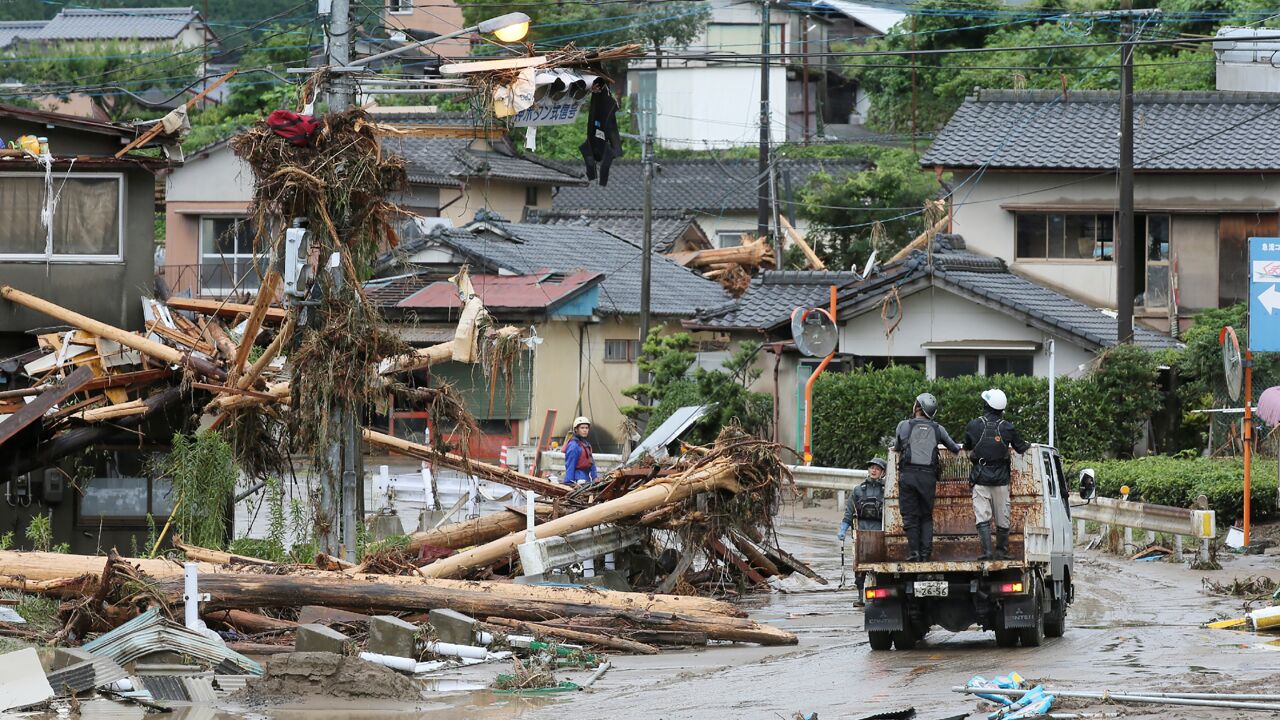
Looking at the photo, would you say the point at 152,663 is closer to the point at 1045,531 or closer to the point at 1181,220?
the point at 1045,531

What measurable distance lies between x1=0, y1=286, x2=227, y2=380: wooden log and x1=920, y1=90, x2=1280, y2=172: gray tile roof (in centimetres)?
2124

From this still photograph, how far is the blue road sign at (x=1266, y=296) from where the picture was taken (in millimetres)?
18062

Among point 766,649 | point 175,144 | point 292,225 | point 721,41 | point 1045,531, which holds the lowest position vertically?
point 766,649

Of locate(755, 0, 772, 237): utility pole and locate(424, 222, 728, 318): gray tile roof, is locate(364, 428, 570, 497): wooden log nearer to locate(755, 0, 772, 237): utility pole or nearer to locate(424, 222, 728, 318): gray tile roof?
locate(424, 222, 728, 318): gray tile roof

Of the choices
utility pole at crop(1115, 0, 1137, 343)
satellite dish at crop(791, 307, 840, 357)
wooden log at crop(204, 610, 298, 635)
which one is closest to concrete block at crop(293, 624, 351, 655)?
wooden log at crop(204, 610, 298, 635)

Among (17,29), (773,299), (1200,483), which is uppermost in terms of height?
(17,29)

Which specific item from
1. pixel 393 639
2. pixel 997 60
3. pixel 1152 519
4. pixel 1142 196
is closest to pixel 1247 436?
pixel 1152 519

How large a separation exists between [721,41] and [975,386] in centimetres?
3626

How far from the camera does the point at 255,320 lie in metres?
17.1

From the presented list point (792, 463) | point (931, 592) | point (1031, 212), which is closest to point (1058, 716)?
point (931, 592)

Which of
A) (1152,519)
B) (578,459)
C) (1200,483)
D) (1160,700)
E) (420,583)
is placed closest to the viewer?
(1160,700)

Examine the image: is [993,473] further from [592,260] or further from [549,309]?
[592,260]

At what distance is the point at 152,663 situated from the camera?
493 inches

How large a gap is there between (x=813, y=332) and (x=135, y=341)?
547 inches
